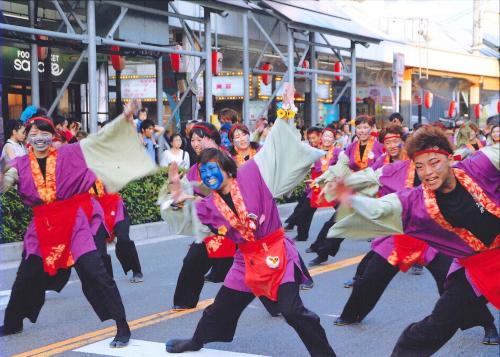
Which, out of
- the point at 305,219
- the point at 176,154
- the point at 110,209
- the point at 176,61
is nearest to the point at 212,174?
the point at 110,209

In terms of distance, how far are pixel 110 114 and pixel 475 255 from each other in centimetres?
1461

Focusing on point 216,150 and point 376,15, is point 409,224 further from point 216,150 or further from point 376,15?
point 376,15

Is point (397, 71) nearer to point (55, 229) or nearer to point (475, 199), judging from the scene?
point (55, 229)

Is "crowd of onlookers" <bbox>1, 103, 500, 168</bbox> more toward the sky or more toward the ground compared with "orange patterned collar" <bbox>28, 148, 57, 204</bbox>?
more toward the sky

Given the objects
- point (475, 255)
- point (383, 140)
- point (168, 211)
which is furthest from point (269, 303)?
point (383, 140)

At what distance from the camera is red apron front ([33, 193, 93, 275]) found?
600 centimetres

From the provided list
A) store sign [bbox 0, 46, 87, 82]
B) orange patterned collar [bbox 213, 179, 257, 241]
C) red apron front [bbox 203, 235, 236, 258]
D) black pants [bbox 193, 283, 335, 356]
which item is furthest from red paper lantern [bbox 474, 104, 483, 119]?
orange patterned collar [bbox 213, 179, 257, 241]

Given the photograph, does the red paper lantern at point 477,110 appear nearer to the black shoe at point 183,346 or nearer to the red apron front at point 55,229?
the red apron front at point 55,229

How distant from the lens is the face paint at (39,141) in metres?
6.00

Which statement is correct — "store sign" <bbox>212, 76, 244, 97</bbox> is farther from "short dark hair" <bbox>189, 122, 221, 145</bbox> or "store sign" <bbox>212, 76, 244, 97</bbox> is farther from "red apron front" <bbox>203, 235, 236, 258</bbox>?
"red apron front" <bbox>203, 235, 236, 258</bbox>

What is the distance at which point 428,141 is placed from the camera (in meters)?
4.59

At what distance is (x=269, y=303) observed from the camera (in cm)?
532

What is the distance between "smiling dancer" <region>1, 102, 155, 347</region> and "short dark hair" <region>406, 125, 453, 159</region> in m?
2.08

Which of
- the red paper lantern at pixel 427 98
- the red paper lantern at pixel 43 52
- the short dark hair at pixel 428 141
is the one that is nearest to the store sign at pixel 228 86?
the red paper lantern at pixel 43 52
